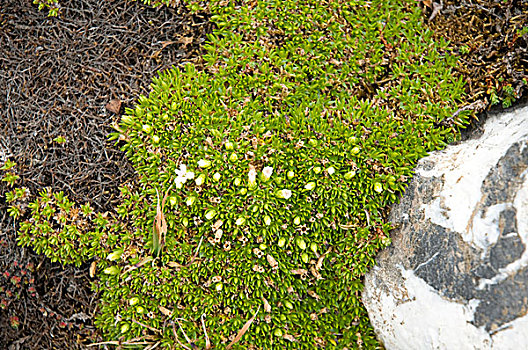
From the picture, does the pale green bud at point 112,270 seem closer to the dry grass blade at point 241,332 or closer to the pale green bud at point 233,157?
the dry grass blade at point 241,332

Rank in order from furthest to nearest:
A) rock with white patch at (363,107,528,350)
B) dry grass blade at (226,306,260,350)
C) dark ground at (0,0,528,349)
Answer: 1. dark ground at (0,0,528,349)
2. dry grass blade at (226,306,260,350)
3. rock with white patch at (363,107,528,350)

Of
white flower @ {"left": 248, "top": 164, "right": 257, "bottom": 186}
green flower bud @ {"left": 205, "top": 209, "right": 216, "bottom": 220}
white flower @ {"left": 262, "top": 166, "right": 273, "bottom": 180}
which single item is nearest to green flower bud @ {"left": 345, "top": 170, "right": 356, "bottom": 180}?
white flower @ {"left": 262, "top": 166, "right": 273, "bottom": 180}

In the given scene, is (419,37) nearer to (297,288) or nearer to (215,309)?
(297,288)

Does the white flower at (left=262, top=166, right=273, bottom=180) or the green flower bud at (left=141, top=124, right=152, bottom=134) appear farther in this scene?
the green flower bud at (left=141, top=124, right=152, bottom=134)

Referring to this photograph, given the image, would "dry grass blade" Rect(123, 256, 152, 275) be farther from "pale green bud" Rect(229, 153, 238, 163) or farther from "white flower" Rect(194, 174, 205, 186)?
"pale green bud" Rect(229, 153, 238, 163)

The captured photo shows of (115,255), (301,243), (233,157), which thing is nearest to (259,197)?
(233,157)

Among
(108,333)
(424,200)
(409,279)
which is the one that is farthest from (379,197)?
(108,333)

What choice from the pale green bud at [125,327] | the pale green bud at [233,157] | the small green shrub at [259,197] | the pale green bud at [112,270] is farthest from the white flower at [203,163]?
the pale green bud at [125,327]
